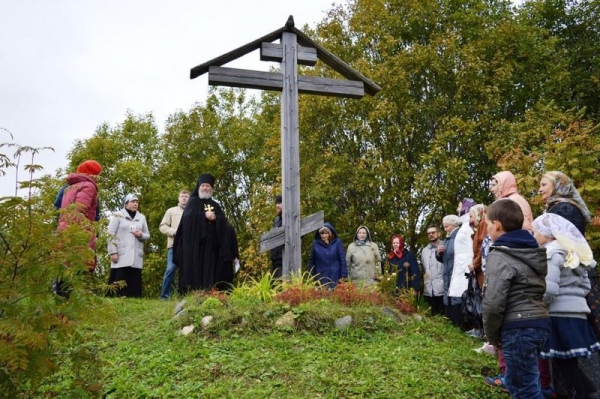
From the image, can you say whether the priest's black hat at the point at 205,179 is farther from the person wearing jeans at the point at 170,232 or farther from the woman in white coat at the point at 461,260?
the woman in white coat at the point at 461,260

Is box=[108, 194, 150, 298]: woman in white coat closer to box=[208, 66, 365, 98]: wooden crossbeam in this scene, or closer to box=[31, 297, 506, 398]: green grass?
box=[31, 297, 506, 398]: green grass

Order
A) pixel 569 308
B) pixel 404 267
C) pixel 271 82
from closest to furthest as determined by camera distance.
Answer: pixel 569 308, pixel 271 82, pixel 404 267

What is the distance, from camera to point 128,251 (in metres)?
10.6

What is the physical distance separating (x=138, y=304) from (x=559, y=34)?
17969 mm

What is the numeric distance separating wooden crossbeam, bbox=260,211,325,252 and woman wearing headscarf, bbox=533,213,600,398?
3.68m

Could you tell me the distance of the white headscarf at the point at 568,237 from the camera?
5.26 meters

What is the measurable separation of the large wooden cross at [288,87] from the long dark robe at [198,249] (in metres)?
1.60

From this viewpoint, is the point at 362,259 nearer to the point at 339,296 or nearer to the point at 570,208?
the point at 339,296

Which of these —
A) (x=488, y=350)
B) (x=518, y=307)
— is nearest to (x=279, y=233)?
(x=488, y=350)

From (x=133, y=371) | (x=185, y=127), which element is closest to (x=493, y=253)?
(x=133, y=371)

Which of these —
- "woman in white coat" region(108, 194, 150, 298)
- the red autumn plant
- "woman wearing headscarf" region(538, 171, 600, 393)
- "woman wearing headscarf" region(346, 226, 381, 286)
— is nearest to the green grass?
the red autumn plant

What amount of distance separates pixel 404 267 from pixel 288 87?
415 centimetres

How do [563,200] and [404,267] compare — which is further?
[404,267]

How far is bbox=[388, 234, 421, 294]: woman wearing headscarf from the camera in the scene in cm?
1088
